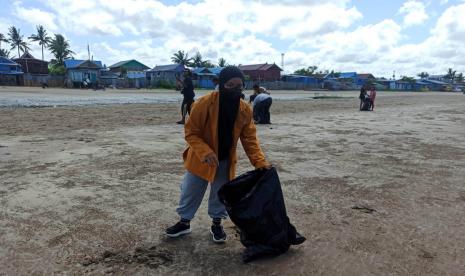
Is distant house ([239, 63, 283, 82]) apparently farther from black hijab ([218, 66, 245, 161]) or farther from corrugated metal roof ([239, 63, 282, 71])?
black hijab ([218, 66, 245, 161])

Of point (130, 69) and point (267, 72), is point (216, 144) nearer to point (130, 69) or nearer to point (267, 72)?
point (267, 72)

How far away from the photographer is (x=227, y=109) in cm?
317

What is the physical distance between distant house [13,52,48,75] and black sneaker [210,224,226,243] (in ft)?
227

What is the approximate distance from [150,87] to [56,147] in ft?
162

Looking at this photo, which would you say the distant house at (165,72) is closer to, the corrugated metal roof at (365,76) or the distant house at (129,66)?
the distant house at (129,66)

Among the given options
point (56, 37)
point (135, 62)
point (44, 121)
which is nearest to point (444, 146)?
point (44, 121)

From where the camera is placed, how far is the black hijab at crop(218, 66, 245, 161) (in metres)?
3.12

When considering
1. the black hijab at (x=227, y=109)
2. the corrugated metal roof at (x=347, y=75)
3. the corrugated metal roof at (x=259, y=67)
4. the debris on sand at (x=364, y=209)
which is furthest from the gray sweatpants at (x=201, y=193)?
the corrugated metal roof at (x=347, y=75)

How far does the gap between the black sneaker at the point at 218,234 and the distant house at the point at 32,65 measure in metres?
69.2

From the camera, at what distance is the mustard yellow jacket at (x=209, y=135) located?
122 inches

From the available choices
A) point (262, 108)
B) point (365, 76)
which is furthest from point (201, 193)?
point (365, 76)

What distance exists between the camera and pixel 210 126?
10.4 ft

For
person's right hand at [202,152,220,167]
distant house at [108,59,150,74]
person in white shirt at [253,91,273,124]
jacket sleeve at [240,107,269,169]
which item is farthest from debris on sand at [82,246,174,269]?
distant house at [108,59,150,74]

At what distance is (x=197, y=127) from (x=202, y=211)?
1.29 meters
